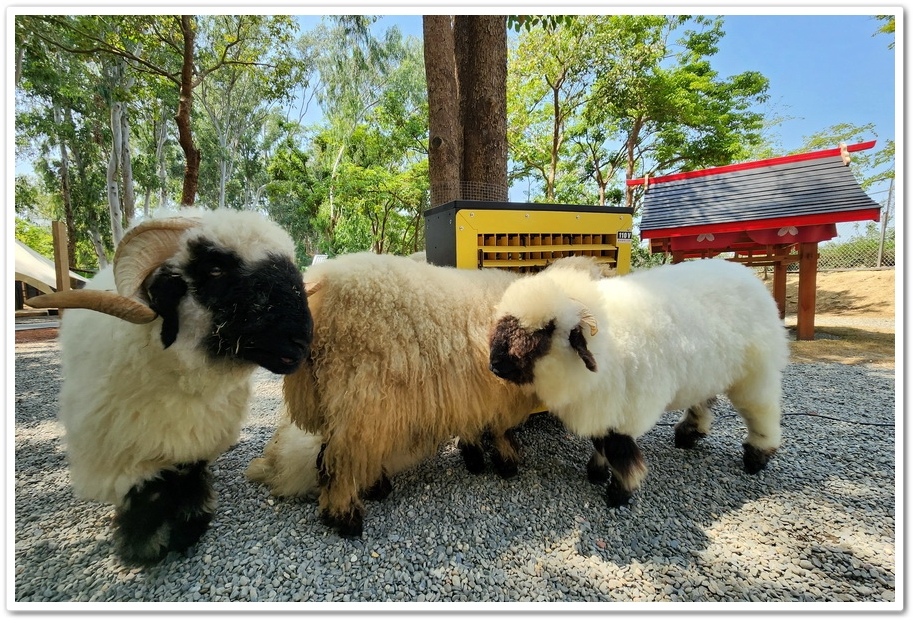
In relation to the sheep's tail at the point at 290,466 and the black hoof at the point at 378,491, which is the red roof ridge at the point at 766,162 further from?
the sheep's tail at the point at 290,466

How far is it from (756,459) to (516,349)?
1.97 m

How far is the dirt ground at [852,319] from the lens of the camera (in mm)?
6305

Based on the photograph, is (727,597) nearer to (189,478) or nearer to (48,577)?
(189,478)

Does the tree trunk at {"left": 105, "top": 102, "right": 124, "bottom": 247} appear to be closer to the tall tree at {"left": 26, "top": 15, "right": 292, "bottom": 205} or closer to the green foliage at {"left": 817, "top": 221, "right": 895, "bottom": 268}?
the tall tree at {"left": 26, "top": 15, "right": 292, "bottom": 205}

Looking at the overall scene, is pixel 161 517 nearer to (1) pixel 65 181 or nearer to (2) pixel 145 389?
(2) pixel 145 389

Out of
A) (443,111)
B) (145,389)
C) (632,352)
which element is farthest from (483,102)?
(145,389)

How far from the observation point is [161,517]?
5.98 ft

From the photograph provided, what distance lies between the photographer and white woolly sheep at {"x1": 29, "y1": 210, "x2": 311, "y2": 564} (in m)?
1.63

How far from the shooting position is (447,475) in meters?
2.70

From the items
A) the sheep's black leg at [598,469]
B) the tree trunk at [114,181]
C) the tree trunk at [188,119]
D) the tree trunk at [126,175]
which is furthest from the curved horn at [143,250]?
the tree trunk at [126,175]

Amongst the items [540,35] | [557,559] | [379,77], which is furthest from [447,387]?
[379,77]

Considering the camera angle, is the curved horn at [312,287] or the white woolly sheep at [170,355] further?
the curved horn at [312,287]

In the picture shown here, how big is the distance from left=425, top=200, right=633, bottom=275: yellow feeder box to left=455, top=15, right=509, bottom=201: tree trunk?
1.58m

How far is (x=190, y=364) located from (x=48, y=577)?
1.19 metres
